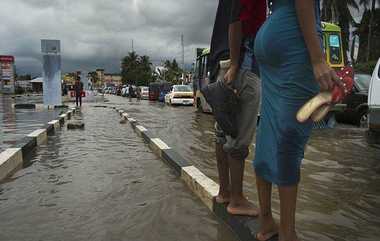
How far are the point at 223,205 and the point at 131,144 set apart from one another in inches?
212

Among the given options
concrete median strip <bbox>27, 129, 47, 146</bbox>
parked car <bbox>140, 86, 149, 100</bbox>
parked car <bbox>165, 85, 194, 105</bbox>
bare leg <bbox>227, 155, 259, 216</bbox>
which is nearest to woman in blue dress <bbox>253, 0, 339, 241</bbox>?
bare leg <bbox>227, 155, 259, 216</bbox>

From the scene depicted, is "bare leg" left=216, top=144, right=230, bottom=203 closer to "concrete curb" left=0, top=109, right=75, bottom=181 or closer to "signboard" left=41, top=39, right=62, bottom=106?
"concrete curb" left=0, top=109, right=75, bottom=181

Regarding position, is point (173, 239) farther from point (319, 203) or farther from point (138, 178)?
point (138, 178)

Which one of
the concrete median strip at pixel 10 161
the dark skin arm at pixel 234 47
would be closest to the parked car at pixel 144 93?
the concrete median strip at pixel 10 161

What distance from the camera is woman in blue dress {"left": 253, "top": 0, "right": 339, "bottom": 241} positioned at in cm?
241

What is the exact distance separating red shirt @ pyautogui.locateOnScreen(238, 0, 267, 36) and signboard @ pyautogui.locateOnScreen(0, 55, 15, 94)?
6073 cm

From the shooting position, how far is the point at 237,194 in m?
3.65

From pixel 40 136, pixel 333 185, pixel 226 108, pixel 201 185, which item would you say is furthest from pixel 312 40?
pixel 40 136

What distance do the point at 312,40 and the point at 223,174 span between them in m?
1.67

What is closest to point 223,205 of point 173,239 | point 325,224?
point 173,239

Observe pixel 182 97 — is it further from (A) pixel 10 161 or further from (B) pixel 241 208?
(B) pixel 241 208

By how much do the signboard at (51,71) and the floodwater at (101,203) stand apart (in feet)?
56.1

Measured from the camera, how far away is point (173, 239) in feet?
11.5

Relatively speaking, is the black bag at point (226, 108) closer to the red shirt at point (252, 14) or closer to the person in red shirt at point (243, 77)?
the person in red shirt at point (243, 77)
